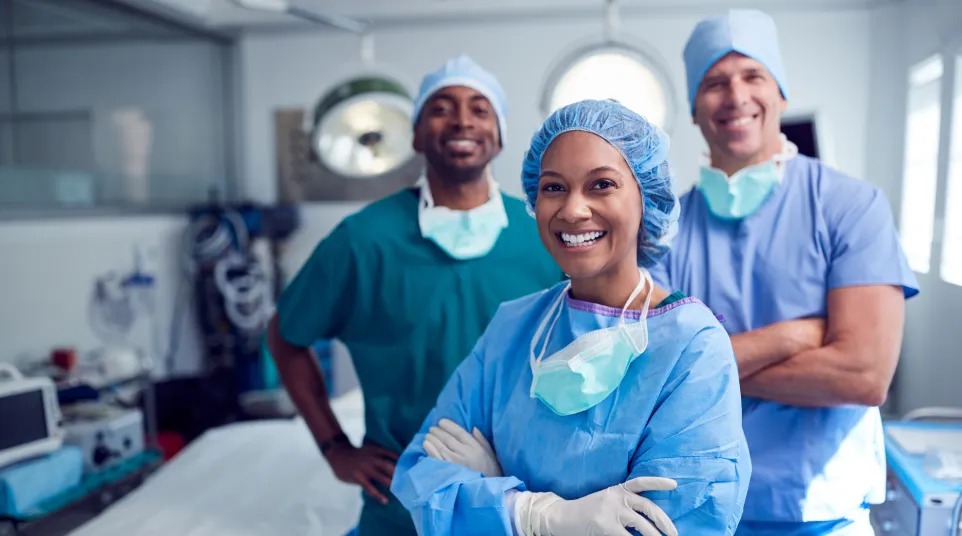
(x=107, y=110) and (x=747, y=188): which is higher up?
(x=107, y=110)

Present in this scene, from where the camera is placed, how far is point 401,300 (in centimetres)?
152

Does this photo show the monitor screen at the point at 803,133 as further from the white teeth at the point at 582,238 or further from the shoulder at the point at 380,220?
the white teeth at the point at 582,238

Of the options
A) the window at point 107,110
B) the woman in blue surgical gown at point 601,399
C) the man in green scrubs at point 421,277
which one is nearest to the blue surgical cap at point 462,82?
the man in green scrubs at point 421,277

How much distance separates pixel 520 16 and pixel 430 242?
2.50 m

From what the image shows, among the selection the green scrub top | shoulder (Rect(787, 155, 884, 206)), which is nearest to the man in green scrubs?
the green scrub top

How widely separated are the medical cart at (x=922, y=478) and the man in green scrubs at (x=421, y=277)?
37.2 inches

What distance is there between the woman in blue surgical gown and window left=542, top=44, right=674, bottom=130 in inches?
32.5

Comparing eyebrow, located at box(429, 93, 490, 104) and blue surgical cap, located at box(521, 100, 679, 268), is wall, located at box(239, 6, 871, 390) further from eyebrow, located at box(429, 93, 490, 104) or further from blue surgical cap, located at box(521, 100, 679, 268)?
blue surgical cap, located at box(521, 100, 679, 268)

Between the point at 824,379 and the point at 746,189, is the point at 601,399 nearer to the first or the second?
the point at 824,379

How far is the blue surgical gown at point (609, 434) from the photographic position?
91cm

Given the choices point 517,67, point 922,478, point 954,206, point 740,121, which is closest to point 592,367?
point 740,121

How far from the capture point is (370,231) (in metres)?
1.55

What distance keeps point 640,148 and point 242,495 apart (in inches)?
65.8

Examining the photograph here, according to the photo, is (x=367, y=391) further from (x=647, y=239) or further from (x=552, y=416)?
(x=647, y=239)
